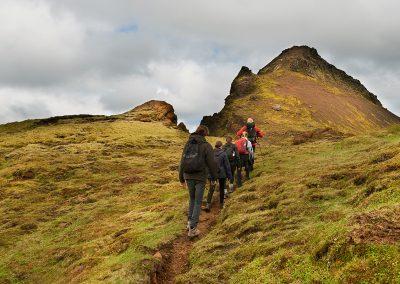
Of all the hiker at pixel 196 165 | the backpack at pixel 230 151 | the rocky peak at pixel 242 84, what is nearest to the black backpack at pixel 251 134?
the backpack at pixel 230 151

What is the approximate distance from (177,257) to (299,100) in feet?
282

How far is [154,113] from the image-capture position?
3418 inches

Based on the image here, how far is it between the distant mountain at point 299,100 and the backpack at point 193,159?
5520 cm

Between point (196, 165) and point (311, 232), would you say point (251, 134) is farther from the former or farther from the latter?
point (311, 232)

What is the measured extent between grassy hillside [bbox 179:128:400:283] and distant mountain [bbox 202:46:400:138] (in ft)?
171

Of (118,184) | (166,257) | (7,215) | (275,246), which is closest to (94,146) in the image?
(118,184)

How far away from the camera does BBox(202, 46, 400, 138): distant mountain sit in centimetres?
8619

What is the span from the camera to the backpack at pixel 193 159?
19.6 m

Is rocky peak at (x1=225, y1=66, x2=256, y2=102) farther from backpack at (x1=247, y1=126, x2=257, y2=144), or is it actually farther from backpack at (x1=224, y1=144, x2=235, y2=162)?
backpack at (x1=224, y1=144, x2=235, y2=162)

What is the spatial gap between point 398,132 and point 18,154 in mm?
40710

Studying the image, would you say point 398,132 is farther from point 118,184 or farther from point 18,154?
point 18,154

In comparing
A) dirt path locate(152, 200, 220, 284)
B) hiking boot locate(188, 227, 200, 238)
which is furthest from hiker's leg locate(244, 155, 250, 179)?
hiking boot locate(188, 227, 200, 238)

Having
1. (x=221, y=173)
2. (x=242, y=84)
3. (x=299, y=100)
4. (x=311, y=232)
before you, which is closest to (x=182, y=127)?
(x=242, y=84)

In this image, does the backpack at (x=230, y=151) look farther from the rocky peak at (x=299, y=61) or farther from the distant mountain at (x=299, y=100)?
the rocky peak at (x=299, y=61)
